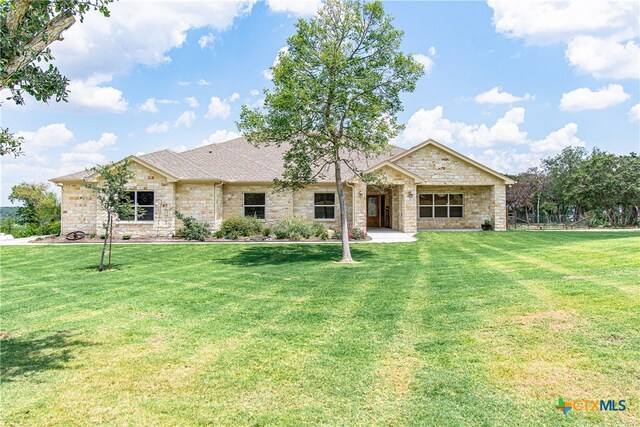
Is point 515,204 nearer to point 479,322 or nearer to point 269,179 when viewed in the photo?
point 269,179

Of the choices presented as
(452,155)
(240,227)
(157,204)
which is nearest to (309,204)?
(240,227)

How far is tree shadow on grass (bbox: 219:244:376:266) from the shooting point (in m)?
14.1

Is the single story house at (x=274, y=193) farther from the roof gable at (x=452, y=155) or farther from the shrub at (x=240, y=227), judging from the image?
the shrub at (x=240, y=227)

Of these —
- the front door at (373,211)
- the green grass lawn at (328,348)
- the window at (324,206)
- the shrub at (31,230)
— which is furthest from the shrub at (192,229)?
the front door at (373,211)

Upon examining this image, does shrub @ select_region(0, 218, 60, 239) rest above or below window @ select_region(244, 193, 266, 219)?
below

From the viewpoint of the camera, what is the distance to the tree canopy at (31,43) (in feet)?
12.2

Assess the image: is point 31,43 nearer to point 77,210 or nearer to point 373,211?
point 77,210

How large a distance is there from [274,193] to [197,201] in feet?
13.5

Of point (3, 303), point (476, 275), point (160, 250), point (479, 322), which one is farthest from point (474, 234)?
point (3, 303)

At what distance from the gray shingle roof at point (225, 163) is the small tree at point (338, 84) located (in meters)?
5.83

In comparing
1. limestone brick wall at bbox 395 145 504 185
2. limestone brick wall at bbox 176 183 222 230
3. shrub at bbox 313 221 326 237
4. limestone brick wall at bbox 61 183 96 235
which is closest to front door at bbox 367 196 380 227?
limestone brick wall at bbox 395 145 504 185

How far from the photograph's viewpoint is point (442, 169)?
2562 centimetres

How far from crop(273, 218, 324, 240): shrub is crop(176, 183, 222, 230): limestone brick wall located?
3807 mm

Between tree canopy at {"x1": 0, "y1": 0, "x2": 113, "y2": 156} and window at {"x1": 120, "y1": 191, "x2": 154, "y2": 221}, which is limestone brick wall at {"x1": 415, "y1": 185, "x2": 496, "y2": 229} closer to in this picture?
window at {"x1": 120, "y1": 191, "x2": 154, "y2": 221}
